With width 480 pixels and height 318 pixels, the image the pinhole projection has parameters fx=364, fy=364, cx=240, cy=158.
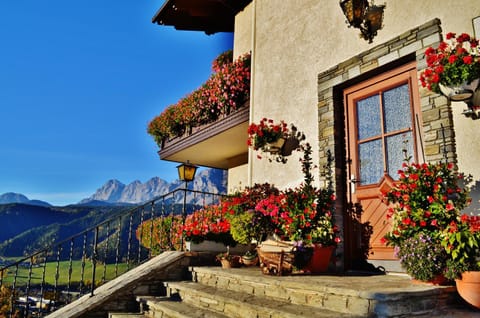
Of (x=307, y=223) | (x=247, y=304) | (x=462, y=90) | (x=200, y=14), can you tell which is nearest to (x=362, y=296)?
(x=247, y=304)

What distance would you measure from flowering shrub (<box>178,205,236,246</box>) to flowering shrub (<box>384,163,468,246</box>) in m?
2.65

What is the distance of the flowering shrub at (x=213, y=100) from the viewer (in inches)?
274

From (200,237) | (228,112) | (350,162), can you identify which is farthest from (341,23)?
(200,237)

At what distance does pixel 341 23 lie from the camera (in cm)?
484

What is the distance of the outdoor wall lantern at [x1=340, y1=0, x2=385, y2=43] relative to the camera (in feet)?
14.3

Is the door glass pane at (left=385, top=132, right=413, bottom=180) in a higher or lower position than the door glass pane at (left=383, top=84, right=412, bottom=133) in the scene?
lower

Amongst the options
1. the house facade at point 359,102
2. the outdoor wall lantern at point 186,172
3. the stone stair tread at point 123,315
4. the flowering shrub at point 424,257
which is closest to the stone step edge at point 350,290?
the flowering shrub at point 424,257

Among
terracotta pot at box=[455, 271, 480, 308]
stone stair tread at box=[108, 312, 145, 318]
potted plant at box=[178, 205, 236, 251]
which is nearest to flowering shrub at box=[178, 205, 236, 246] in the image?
potted plant at box=[178, 205, 236, 251]

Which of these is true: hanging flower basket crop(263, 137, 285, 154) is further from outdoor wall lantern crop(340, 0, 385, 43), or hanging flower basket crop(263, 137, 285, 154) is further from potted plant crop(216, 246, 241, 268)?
outdoor wall lantern crop(340, 0, 385, 43)

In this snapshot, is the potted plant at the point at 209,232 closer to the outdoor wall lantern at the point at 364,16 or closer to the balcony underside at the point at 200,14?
the outdoor wall lantern at the point at 364,16

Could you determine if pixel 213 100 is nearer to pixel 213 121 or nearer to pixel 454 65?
pixel 213 121

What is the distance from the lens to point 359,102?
463 centimetres

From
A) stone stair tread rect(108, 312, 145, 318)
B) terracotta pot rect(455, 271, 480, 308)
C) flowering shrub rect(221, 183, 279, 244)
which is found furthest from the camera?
flowering shrub rect(221, 183, 279, 244)

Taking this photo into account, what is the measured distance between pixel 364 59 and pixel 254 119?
7.35 feet
